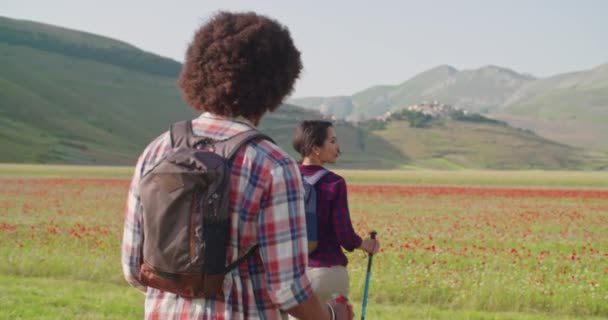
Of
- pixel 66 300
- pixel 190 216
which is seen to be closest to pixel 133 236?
pixel 190 216

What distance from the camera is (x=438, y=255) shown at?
13.1m

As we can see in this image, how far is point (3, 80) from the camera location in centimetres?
17725

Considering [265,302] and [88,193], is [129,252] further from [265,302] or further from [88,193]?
[88,193]

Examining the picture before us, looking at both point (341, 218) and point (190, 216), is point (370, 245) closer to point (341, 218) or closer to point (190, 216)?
point (341, 218)

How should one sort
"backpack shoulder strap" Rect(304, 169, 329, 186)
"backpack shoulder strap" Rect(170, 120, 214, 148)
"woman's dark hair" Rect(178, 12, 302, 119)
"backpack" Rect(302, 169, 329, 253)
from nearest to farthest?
"backpack shoulder strap" Rect(170, 120, 214, 148)
"woman's dark hair" Rect(178, 12, 302, 119)
"backpack" Rect(302, 169, 329, 253)
"backpack shoulder strap" Rect(304, 169, 329, 186)

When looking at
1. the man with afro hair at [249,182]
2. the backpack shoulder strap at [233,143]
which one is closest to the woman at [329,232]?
the man with afro hair at [249,182]

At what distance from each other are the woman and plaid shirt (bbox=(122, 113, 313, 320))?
1994 millimetres

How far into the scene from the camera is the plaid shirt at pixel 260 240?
8.84 feet

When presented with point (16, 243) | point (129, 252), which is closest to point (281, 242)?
point (129, 252)

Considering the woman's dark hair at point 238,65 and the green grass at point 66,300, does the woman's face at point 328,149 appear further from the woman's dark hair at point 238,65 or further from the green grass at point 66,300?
the green grass at point 66,300

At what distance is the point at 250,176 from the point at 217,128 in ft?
0.97

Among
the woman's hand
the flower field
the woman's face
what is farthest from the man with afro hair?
the flower field

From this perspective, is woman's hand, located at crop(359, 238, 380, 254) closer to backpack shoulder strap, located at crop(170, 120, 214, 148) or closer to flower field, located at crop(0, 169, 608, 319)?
backpack shoulder strap, located at crop(170, 120, 214, 148)

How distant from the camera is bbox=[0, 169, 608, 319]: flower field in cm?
1010
